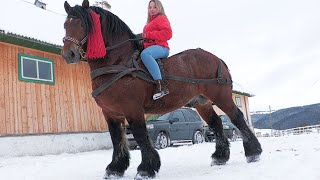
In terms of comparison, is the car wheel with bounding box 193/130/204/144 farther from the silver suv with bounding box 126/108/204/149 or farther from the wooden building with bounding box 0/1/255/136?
the wooden building with bounding box 0/1/255/136

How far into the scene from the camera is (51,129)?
13797 millimetres

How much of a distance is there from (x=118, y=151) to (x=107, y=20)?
1989 mm

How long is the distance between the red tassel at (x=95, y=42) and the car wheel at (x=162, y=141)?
32.8 ft

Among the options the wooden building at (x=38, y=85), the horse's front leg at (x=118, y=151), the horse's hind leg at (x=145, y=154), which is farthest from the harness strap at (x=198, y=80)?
the wooden building at (x=38, y=85)

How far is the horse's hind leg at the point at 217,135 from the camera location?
20.8 ft

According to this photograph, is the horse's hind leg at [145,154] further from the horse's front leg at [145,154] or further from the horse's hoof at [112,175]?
the horse's hoof at [112,175]

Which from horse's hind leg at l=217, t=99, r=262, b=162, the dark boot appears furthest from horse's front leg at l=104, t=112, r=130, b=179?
horse's hind leg at l=217, t=99, r=262, b=162

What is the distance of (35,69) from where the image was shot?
45.4ft

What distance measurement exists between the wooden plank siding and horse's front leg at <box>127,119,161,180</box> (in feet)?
28.2

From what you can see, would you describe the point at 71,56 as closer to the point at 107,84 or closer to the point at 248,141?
the point at 107,84

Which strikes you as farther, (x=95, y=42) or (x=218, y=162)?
(x=218, y=162)

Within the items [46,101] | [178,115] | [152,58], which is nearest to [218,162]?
[152,58]

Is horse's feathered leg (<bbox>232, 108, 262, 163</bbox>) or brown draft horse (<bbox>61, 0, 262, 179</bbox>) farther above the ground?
brown draft horse (<bbox>61, 0, 262, 179</bbox>)

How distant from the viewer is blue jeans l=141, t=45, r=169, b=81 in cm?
523
